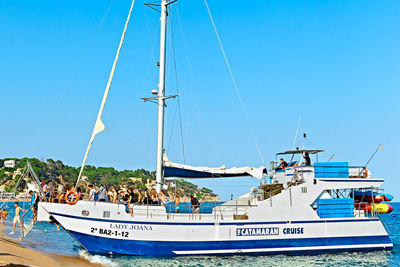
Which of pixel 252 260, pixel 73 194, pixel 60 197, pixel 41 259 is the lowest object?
pixel 252 260

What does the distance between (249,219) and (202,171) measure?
3.15 meters

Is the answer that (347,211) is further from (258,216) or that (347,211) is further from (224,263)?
(224,263)

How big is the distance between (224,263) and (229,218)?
6.66ft

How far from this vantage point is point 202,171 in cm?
1916

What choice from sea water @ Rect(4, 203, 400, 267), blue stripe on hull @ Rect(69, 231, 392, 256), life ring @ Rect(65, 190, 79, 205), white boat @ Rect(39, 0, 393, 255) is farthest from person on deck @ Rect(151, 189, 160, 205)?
life ring @ Rect(65, 190, 79, 205)

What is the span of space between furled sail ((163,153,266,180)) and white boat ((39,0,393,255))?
0.15 ft

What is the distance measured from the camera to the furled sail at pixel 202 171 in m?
19.0

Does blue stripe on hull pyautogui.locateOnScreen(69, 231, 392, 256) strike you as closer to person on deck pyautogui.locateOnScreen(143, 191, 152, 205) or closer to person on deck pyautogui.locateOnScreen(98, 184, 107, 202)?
person on deck pyautogui.locateOnScreen(98, 184, 107, 202)

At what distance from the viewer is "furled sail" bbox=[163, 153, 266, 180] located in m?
19.0

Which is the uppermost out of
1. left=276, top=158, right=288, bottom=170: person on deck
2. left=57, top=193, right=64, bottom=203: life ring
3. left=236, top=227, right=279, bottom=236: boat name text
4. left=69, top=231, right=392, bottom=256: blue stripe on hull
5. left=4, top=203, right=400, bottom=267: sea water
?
left=276, top=158, right=288, bottom=170: person on deck

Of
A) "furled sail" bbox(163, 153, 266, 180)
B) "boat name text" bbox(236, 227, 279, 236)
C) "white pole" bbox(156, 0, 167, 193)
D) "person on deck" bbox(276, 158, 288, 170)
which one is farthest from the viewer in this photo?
"person on deck" bbox(276, 158, 288, 170)

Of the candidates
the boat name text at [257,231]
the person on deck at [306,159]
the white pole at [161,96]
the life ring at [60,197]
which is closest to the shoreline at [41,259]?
the life ring at [60,197]

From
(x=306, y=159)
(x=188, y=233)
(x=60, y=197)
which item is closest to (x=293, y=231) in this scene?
(x=306, y=159)

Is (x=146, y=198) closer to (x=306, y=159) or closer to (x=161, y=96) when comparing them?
(x=161, y=96)
